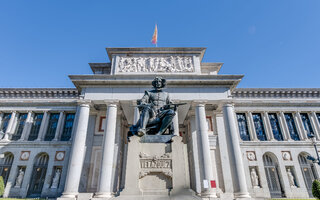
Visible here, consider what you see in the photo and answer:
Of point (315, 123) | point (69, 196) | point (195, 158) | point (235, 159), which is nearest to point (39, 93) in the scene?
point (69, 196)

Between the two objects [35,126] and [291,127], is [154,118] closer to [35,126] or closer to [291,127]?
[35,126]

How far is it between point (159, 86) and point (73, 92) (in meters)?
23.2

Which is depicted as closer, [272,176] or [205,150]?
[205,150]

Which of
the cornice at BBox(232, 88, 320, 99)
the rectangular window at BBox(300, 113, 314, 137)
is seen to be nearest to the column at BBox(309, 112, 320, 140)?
the rectangular window at BBox(300, 113, 314, 137)

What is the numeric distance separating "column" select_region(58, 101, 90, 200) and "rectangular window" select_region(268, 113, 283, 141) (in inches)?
937

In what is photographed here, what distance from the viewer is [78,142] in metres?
17.4

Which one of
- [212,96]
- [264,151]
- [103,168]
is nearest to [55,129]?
[103,168]

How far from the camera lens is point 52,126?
26.3 m

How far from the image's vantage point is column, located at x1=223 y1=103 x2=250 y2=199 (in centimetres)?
1592

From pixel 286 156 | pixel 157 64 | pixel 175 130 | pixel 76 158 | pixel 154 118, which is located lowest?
pixel 154 118

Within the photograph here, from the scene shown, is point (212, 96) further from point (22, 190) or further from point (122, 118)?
point (22, 190)

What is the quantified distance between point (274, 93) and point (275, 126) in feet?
15.1

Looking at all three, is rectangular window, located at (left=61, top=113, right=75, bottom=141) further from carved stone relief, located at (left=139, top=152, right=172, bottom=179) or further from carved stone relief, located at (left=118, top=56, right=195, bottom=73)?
carved stone relief, located at (left=139, top=152, right=172, bottom=179)

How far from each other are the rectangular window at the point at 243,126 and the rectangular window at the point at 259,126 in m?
1.33
